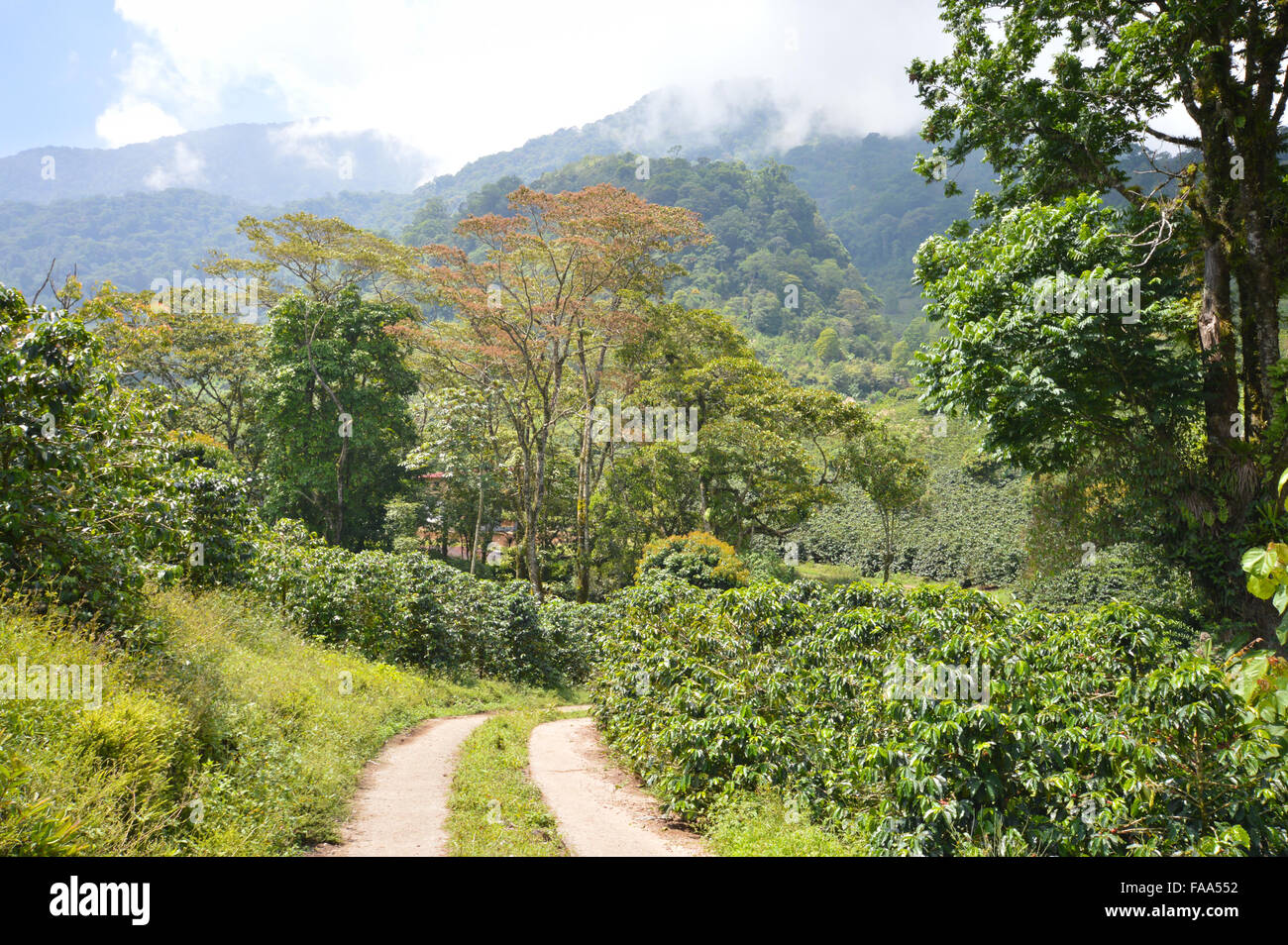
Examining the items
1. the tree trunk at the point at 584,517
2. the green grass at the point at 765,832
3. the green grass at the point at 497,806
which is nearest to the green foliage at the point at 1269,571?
the green grass at the point at 765,832

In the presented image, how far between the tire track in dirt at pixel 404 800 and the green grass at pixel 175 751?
7.9 inches

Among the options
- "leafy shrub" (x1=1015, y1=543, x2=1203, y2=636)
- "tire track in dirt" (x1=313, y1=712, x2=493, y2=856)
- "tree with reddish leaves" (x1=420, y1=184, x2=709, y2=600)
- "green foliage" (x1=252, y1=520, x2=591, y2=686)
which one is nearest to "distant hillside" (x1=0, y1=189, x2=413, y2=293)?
"tree with reddish leaves" (x1=420, y1=184, x2=709, y2=600)

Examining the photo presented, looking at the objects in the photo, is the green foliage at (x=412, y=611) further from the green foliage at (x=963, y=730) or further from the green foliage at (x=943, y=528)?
the green foliage at (x=943, y=528)

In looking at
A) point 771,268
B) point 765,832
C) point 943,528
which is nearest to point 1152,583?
point 765,832

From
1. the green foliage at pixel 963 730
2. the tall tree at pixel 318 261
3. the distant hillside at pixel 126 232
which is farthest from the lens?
the distant hillside at pixel 126 232

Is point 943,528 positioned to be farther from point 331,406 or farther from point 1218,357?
point 331,406

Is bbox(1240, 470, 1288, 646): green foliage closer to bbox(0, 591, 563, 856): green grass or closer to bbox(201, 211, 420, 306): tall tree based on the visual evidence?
bbox(0, 591, 563, 856): green grass

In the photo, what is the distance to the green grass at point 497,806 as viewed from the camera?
195 inches

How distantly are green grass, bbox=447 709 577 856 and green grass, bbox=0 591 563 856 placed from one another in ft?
3.38

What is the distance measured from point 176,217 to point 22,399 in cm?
20761

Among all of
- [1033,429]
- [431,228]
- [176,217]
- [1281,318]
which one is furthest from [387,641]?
[176,217]

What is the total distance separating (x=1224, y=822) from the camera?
12.5ft

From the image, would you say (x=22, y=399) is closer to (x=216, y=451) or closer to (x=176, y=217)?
(x=216, y=451)

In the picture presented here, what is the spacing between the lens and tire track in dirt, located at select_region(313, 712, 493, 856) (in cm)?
513
